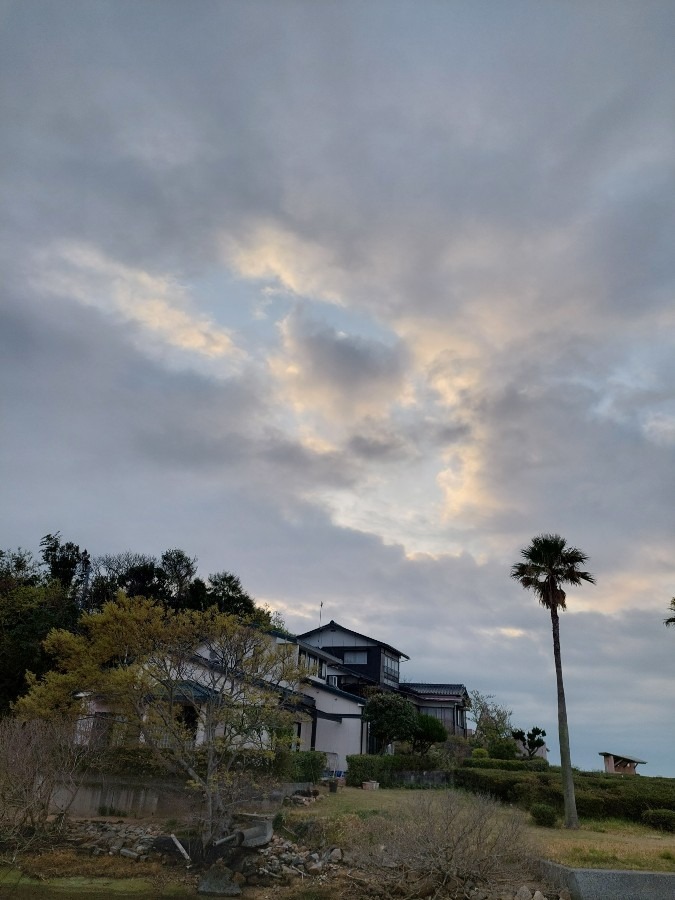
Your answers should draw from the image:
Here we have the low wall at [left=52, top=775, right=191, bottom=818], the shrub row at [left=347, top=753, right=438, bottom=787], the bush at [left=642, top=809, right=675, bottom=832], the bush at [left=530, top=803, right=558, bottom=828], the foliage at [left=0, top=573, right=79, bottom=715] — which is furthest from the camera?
the foliage at [left=0, top=573, right=79, bottom=715]

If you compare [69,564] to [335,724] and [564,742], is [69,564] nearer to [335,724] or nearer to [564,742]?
[335,724]

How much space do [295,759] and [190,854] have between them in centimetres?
865

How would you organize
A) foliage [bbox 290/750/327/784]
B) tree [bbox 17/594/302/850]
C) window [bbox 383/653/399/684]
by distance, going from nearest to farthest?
tree [bbox 17/594/302/850]
foliage [bbox 290/750/327/784]
window [bbox 383/653/399/684]

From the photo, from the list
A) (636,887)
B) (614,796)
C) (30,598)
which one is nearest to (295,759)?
(614,796)

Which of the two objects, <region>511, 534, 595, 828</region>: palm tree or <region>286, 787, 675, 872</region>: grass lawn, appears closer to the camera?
<region>286, 787, 675, 872</region>: grass lawn

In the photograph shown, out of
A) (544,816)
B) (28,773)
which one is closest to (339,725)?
(544,816)

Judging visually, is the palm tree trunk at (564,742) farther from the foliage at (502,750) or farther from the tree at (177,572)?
the tree at (177,572)

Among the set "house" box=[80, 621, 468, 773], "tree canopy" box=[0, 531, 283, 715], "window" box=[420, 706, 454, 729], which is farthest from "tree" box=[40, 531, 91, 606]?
"window" box=[420, 706, 454, 729]

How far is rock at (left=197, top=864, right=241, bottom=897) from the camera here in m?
19.1

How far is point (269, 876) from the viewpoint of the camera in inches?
791

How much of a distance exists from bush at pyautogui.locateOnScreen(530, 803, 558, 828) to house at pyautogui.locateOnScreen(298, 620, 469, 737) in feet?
92.6

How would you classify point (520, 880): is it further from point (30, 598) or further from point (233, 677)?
point (30, 598)

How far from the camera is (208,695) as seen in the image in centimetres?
2439

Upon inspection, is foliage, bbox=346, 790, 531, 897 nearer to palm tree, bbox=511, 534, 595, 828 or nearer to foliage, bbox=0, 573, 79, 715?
palm tree, bbox=511, 534, 595, 828
